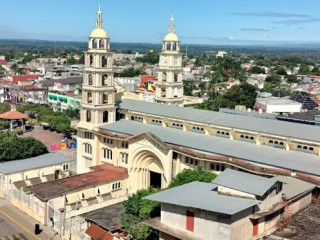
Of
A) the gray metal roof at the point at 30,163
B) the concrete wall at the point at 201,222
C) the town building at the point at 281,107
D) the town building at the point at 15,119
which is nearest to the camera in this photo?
the concrete wall at the point at 201,222

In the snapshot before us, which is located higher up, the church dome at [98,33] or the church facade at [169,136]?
the church dome at [98,33]

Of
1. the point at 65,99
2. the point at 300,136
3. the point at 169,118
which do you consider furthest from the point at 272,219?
the point at 65,99

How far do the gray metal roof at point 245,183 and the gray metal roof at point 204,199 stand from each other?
25.7 inches

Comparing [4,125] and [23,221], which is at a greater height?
[4,125]

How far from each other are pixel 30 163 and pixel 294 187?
30.5 metres

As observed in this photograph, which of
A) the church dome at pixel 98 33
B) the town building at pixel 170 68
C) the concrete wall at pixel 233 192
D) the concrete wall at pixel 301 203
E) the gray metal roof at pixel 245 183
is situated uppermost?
the church dome at pixel 98 33

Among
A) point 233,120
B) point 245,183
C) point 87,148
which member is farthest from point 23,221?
point 233,120

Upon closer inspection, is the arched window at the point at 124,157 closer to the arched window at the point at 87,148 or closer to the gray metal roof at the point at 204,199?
the arched window at the point at 87,148

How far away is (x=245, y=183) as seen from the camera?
2500 cm

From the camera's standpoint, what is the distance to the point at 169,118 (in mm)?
43219

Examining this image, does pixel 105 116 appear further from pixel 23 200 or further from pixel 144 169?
pixel 23 200

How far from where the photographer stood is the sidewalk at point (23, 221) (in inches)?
1319

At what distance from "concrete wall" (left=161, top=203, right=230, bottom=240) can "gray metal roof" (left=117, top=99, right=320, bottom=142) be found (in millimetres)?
14978

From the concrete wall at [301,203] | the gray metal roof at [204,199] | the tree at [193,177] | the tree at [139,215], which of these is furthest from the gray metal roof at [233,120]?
the gray metal roof at [204,199]
